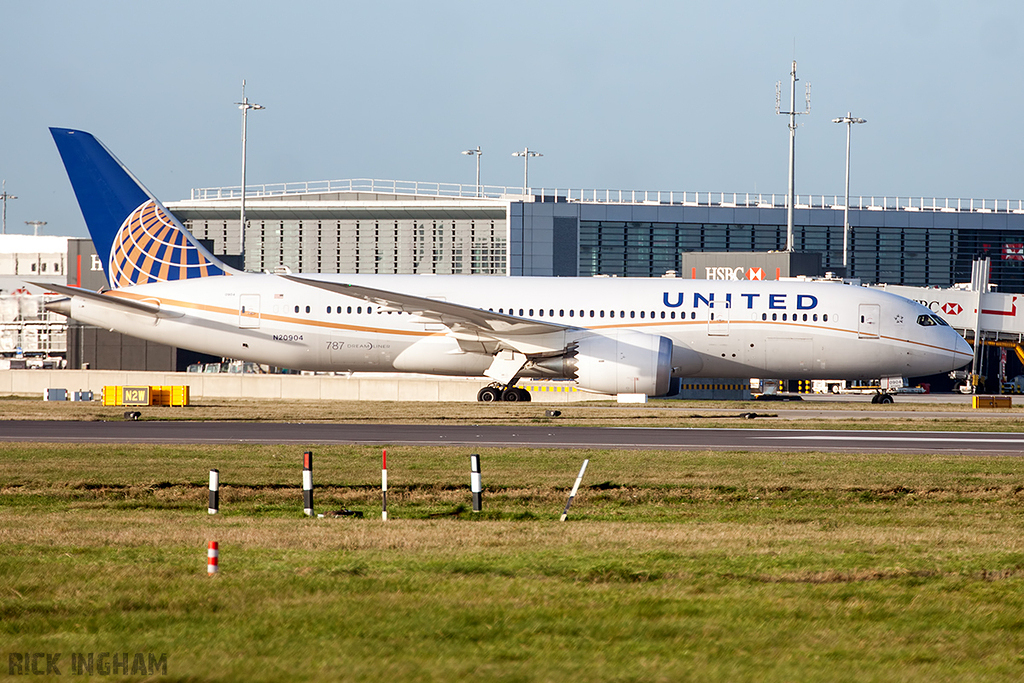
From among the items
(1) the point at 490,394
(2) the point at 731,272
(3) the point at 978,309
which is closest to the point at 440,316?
(1) the point at 490,394

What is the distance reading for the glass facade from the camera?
278 ft

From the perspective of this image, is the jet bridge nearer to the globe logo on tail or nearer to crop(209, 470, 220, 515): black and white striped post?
the globe logo on tail

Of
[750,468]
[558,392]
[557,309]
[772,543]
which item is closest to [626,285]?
[557,309]

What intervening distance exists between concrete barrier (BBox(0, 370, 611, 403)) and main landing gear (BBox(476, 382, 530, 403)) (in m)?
3.31

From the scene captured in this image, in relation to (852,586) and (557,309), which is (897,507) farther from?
(557,309)

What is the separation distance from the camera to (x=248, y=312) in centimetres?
3634

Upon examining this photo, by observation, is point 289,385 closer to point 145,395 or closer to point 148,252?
point 145,395

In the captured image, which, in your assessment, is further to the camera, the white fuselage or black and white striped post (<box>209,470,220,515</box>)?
the white fuselage

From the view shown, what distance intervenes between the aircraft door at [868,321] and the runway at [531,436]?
9.48m

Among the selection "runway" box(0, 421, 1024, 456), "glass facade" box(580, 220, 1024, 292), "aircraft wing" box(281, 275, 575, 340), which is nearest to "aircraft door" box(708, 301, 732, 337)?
"aircraft wing" box(281, 275, 575, 340)

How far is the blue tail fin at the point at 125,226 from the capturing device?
36.4 metres

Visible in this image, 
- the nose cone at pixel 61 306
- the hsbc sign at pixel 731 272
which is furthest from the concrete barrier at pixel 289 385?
the hsbc sign at pixel 731 272

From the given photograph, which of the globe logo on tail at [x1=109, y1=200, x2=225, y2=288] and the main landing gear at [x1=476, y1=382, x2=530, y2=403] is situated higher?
the globe logo on tail at [x1=109, y1=200, x2=225, y2=288]

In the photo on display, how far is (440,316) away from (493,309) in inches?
83.0
